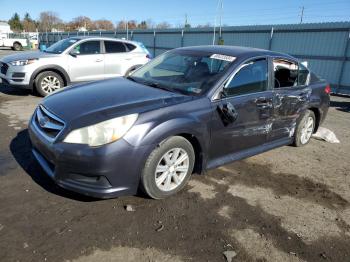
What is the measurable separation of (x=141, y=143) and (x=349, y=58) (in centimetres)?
1227

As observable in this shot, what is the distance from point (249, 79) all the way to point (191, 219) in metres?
1.99

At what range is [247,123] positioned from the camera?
417 centimetres

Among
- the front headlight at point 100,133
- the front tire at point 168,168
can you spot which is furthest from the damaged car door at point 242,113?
the front headlight at point 100,133

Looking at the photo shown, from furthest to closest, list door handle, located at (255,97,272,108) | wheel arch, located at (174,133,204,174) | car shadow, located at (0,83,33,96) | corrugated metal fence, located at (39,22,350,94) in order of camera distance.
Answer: corrugated metal fence, located at (39,22,350,94) → car shadow, located at (0,83,33,96) → door handle, located at (255,97,272,108) → wheel arch, located at (174,133,204,174)

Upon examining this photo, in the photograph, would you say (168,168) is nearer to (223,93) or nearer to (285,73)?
(223,93)

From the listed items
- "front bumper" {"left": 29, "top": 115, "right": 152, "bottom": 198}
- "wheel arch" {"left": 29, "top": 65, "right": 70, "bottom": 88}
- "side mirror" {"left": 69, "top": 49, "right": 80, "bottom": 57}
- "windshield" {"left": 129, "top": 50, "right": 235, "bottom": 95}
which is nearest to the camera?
"front bumper" {"left": 29, "top": 115, "right": 152, "bottom": 198}

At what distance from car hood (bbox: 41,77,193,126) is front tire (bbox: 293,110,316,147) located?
251 cm

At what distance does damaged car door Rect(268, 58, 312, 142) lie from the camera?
4664mm

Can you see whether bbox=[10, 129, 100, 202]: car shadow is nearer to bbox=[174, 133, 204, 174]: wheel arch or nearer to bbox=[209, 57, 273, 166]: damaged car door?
bbox=[174, 133, 204, 174]: wheel arch

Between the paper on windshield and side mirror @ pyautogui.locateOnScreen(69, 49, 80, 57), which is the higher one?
the paper on windshield

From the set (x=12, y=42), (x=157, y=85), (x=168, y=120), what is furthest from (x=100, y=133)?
(x=12, y=42)

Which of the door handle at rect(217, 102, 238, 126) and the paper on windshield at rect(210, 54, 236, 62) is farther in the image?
the paper on windshield at rect(210, 54, 236, 62)

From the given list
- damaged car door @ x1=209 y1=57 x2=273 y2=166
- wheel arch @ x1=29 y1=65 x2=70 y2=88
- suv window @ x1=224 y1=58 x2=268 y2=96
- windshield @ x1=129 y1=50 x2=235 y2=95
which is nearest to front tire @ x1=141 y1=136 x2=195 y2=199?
damaged car door @ x1=209 y1=57 x2=273 y2=166

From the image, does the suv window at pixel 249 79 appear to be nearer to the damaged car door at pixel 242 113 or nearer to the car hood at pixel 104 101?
the damaged car door at pixel 242 113
